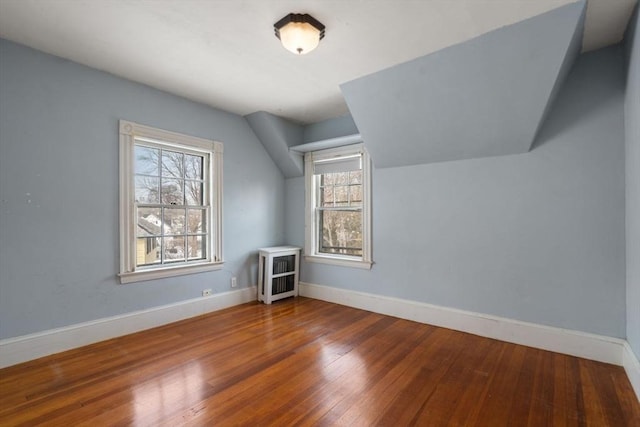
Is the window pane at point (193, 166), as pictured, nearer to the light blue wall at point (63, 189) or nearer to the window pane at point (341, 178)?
the light blue wall at point (63, 189)

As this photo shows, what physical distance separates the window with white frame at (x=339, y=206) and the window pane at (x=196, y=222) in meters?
1.48

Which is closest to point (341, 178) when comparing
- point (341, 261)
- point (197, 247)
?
point (341, 261)

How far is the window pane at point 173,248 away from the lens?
11.4 ft

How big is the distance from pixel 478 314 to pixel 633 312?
45.3 inches

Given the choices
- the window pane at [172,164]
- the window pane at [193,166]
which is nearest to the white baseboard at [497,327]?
the window pane at [193,166]

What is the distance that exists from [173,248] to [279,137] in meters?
2.03

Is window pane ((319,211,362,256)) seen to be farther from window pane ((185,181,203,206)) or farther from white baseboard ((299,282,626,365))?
window pane ((185,181,203,206))

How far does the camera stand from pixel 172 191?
3.53m

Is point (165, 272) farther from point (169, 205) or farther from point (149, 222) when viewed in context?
point (169, 205)

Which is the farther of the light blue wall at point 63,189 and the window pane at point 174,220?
the window pane at point 174,220

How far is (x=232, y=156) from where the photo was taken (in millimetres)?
4066

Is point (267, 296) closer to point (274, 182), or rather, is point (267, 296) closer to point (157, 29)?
point (274, 182)

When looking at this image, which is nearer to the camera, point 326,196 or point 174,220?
point 174,220

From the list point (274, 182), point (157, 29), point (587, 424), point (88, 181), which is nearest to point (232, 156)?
point (274, 182)
